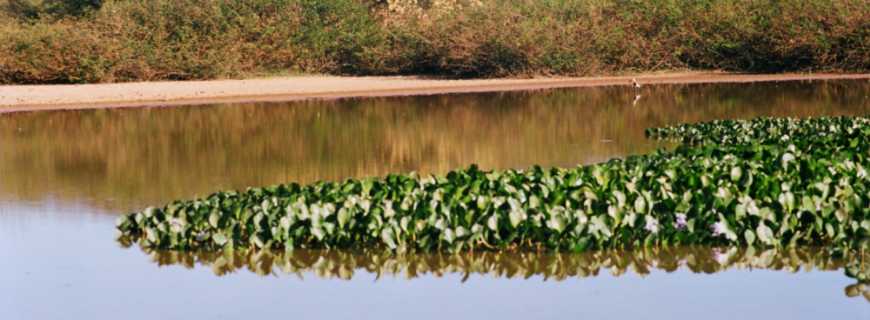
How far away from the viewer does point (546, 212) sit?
13469mm

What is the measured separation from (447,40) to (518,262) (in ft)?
103

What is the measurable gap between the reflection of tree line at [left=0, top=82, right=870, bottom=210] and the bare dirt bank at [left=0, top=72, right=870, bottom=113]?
200 centimetres

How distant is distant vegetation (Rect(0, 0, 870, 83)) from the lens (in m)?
42.2

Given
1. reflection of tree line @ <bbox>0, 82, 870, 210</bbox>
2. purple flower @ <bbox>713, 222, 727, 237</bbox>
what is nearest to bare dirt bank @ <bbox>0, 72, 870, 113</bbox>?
reflection of tree line @ <bbox>0, 82, 870, 210</bbox>

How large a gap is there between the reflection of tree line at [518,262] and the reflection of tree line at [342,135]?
4502 mm

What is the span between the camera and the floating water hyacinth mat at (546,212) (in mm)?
13375

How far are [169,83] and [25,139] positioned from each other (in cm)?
1514

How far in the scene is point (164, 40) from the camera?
4494 centimetres

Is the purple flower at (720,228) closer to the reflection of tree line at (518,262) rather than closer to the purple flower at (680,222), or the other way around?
the reflection of tree line at (518,262)

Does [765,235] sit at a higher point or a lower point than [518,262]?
higher

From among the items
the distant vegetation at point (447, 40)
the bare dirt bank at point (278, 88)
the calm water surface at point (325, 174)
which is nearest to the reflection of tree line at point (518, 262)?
the calm water surface at point (325, 174)

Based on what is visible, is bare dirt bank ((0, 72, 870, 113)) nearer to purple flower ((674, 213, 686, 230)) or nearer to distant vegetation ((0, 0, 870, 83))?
distant vegetation ((0, 0, 870, 83))

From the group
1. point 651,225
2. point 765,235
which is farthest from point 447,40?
point 765,235

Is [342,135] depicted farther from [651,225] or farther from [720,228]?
[720,228]
